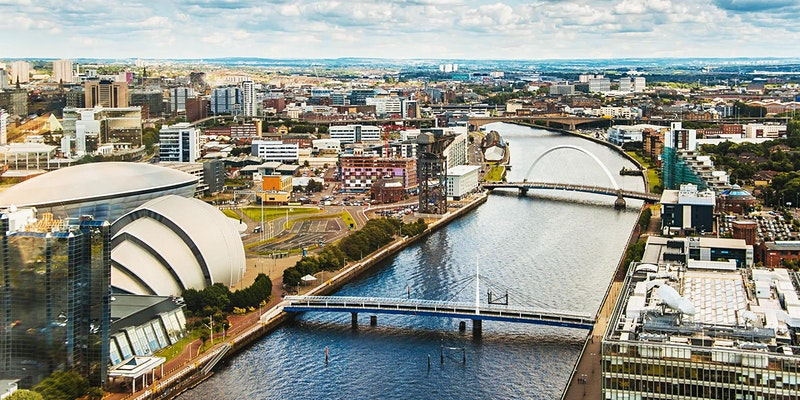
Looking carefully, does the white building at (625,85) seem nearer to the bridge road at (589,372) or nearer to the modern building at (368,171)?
the modern building at (368,171)

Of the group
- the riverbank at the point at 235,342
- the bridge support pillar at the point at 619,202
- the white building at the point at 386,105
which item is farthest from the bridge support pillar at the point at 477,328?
the white building at the point at 386,105

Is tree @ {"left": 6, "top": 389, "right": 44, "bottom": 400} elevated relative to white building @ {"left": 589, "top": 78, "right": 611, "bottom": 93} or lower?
lower

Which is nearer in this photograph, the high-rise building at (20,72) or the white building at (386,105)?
the high-rise building at (20,72)

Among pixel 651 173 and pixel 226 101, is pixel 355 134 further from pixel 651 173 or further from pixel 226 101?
pixel 226 101

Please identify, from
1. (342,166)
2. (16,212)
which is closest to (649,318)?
(16,212)

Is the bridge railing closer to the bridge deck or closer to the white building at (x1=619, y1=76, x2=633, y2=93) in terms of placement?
the bridge deck

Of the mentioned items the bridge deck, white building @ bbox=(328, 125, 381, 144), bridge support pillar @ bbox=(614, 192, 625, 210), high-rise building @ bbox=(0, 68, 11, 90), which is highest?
high-rise building @ bbox=(0, 68, 11, 90)

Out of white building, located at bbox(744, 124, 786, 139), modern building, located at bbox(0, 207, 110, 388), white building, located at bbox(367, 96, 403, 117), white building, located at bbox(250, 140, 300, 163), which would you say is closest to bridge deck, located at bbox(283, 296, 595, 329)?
modern building, located at bbox(0, 207, 110, 388)
